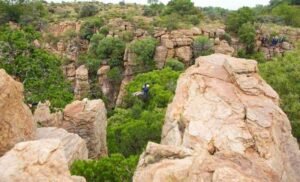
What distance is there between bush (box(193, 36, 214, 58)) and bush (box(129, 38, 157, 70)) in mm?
4576

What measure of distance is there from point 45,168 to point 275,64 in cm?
2287

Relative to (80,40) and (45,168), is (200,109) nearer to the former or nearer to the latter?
(45,168)

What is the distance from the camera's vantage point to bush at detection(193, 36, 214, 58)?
50.0 m

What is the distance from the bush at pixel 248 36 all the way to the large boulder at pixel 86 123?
37349mm

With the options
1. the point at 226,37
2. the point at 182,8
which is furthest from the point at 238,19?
the point at 182,8

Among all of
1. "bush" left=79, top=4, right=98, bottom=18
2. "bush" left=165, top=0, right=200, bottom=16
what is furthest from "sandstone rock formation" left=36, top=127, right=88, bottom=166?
"bush" left=79, top=4, right=98, bottom=18

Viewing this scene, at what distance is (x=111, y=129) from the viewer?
A: 97.1ft

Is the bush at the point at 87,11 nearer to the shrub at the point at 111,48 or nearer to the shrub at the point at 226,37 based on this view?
the shrub at the point at 111,48

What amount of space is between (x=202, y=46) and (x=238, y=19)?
36.1 ft

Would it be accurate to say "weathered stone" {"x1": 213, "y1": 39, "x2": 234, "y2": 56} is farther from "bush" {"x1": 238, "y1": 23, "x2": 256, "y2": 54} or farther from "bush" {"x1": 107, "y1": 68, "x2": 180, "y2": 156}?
"bush" {"x1": 107, "y1": 68, "x2": 180, "y2": 156}

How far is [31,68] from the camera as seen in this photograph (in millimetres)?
20891

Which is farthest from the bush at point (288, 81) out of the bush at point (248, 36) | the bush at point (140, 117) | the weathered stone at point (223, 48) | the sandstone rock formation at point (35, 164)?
the bush at point (248, 36)

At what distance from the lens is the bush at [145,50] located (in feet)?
165

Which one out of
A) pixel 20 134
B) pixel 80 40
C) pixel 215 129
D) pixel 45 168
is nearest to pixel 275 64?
pixel 215 129
